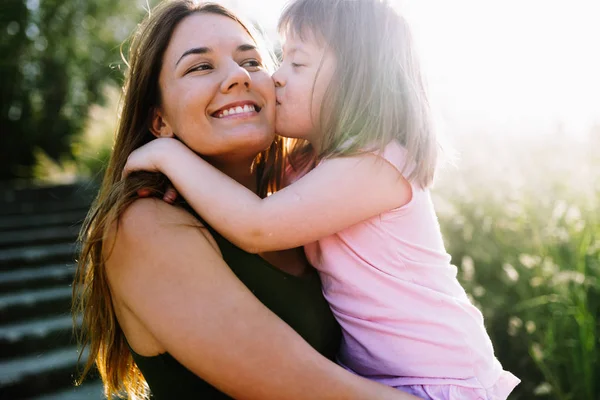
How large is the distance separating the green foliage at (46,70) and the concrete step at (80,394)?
11641 mm

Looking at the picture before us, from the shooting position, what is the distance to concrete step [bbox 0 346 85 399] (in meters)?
4.20

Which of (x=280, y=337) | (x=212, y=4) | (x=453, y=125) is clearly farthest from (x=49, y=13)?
(x=280, y=337)

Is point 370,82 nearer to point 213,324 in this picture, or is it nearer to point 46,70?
point 213,324

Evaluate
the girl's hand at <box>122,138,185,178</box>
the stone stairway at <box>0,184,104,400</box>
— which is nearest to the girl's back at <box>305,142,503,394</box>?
the girl's hand at <box>122,138,185,178</box>

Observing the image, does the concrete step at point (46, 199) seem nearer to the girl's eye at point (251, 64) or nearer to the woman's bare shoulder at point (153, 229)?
the girl's eye at point (251, 64)

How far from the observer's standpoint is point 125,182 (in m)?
1.98

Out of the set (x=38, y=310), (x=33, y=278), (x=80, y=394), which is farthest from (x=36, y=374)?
(x=33, y=278)

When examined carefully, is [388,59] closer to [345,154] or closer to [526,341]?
[345,154]

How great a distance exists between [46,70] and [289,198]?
16.3m

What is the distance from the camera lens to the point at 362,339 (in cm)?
206

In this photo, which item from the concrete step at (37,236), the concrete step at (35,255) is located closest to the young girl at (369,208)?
the concrete step at (35,255)

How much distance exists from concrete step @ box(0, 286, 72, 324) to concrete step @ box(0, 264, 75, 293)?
14 centimetres

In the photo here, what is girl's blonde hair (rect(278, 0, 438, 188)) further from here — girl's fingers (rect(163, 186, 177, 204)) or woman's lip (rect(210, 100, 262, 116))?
girl's fingers (rect(163, 186, 177, 204))

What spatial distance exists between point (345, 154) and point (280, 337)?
2.13ft
